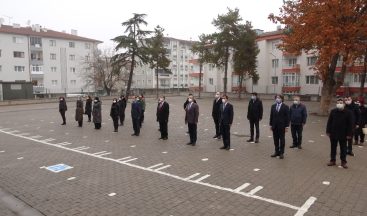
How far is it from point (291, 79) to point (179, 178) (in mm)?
45407

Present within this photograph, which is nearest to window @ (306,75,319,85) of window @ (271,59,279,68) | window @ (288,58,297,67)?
window @ (288,58,297,67)

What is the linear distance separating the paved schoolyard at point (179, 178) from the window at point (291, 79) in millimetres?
37718

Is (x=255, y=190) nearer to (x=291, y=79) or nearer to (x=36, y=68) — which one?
(x=291, y=79)

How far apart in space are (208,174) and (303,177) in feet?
7.68

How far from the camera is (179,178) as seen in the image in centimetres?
783

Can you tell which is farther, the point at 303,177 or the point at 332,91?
the point at 332,91

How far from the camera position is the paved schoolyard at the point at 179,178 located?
237 inches

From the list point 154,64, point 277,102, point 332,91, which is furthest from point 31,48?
point 277,102

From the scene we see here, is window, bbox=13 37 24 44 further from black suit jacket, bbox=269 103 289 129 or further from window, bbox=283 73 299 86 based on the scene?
black suit jacket, bbox=269 103 289 129

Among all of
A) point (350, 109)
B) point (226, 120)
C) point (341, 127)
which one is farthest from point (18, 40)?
point (341, 127)

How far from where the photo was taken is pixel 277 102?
32.7ft

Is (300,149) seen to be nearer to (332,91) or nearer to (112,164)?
(112,164)

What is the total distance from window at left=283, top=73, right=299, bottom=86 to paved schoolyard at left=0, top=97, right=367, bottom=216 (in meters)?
37.7

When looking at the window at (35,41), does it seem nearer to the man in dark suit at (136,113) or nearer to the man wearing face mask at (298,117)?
the man in dark suit at (136,113)
